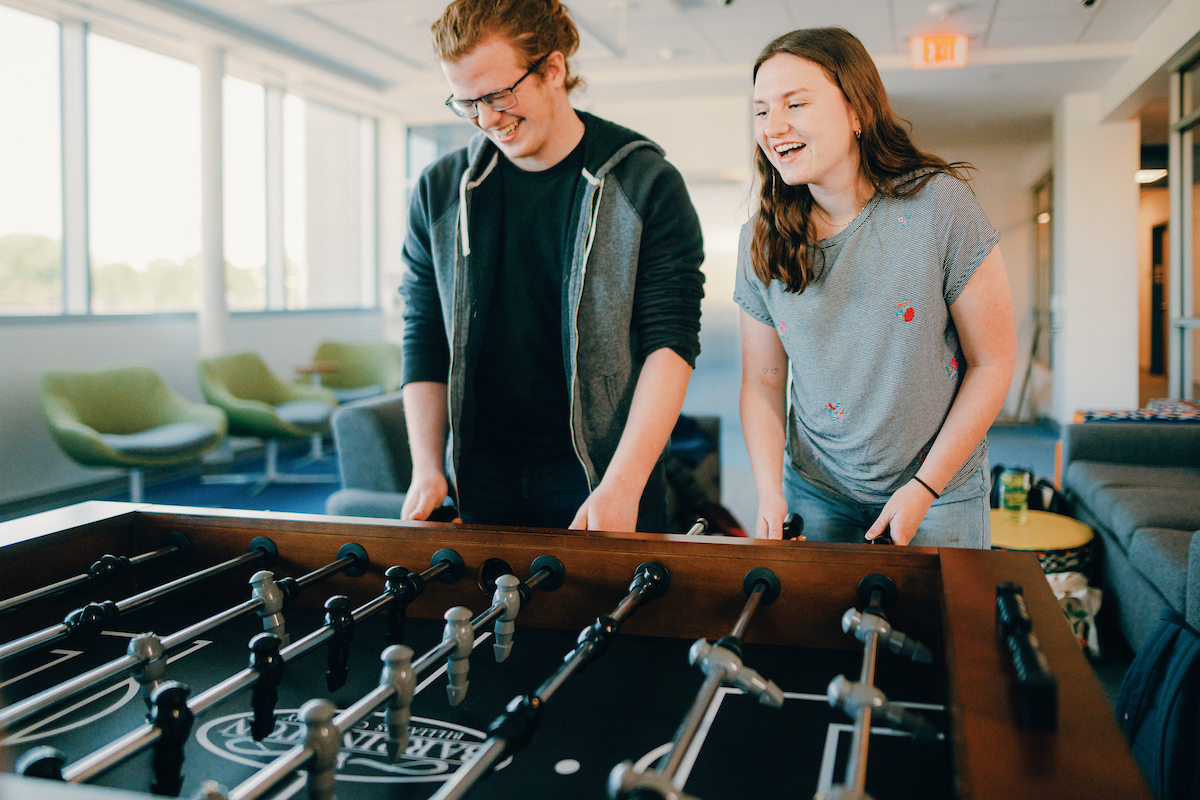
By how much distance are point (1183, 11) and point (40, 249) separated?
7.01 meters

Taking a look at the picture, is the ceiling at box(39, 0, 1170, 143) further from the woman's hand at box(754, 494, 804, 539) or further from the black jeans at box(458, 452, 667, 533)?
the woman's hand at box(754, 494, 804, 539)

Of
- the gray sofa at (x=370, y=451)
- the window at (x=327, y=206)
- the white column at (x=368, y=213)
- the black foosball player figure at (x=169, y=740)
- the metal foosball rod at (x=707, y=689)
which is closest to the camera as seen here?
the metal foosball rod at (x=707, y=689)

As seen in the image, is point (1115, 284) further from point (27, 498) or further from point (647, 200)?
point (27, 498)

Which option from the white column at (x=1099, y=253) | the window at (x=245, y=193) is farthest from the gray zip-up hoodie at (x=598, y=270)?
the white column at (x=1099, y=253)

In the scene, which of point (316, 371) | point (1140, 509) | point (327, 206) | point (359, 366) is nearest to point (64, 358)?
point (316, 371)

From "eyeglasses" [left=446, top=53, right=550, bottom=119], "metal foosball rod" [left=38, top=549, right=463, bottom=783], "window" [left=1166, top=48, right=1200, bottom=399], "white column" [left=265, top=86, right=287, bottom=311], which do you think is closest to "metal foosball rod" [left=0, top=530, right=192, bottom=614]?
"metal foosball rod" [left=38, top=549, right=463, bottom=783]

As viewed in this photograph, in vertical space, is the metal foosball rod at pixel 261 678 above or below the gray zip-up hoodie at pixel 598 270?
below

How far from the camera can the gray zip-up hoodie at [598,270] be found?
4.94 feet

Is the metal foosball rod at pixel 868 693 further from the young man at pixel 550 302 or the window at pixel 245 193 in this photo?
the window at pixel 245 193

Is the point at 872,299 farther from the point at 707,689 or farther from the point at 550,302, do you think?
the point at 707,689

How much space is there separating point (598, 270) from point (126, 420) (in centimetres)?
461

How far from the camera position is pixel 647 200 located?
1.51m

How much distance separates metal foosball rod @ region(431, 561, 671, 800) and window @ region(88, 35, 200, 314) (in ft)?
18.8

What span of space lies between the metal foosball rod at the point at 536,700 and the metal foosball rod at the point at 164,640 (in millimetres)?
339
